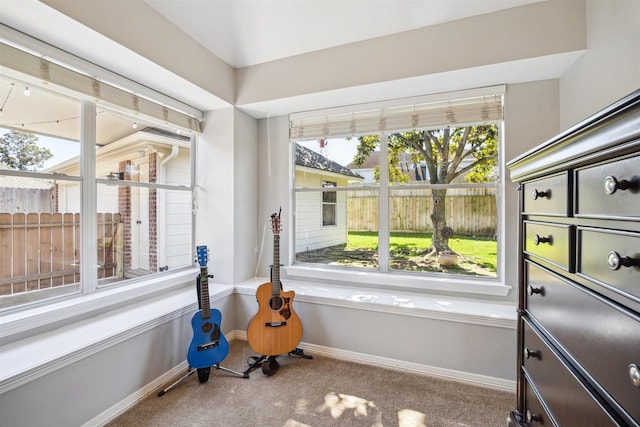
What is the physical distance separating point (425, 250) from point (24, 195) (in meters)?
2.99

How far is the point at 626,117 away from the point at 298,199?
8.73ft

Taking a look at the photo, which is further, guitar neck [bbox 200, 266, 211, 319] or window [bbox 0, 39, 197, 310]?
guitar neck [bbox 200, 266, 211, 319]

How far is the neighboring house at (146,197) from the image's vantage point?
2.13m

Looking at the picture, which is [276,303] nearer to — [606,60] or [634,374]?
[634,374]

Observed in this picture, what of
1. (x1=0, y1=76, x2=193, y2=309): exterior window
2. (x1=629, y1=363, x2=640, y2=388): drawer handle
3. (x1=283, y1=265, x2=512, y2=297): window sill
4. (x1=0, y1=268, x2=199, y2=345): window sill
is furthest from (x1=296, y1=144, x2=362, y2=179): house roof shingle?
(x1=629, y1=363, x2=640, y2=388): drawer handle

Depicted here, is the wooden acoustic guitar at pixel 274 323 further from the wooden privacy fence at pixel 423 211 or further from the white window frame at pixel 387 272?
the wooden privacy fence at pixel 423 211

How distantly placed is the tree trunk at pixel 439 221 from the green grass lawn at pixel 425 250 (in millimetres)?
51

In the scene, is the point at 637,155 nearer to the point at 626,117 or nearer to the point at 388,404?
the point at 626,117

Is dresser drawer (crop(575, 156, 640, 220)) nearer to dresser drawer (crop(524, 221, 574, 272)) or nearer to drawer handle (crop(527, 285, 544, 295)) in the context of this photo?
dresser drawer (crop(524, 221, 574, 272))

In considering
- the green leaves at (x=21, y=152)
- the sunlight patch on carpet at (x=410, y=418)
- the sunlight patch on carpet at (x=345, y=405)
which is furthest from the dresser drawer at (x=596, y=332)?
the green leaves at (x=21, y=152)

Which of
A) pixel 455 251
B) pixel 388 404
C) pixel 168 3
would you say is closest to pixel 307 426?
pixel 388 404

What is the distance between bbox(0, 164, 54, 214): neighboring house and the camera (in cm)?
167

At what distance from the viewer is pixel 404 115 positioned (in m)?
2.56

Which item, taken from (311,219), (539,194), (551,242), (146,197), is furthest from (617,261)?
(146,197)
